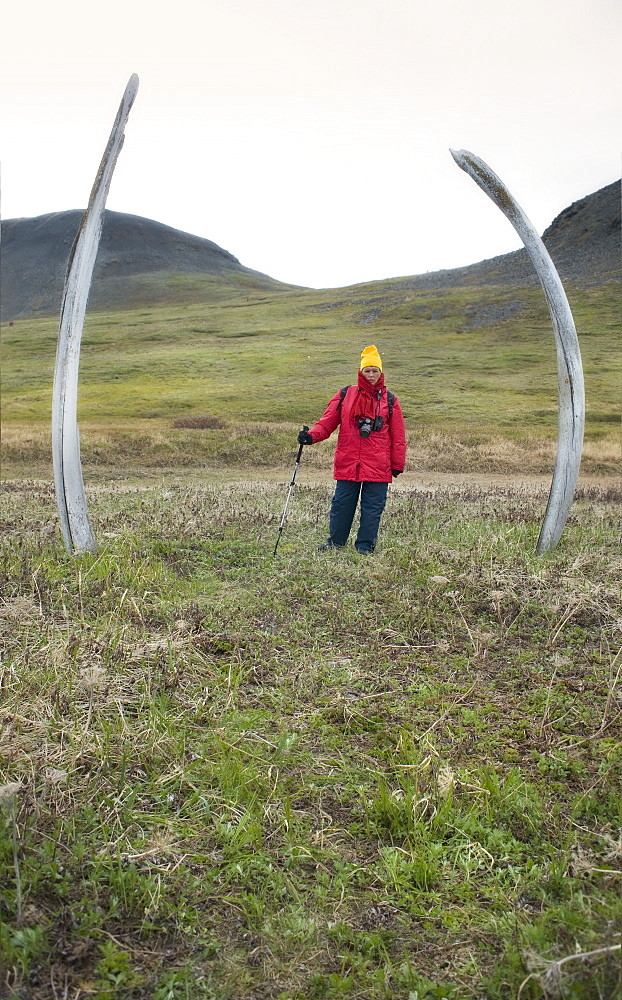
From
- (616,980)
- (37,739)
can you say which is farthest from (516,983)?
(37,739)

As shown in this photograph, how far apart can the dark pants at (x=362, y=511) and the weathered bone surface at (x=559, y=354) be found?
2.05 meters

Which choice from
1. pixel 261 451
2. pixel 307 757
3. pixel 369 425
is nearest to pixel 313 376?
pixel 261 451

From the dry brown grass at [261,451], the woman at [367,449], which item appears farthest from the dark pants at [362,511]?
the dry brown grass at [261,451]

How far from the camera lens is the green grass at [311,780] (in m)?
3.01

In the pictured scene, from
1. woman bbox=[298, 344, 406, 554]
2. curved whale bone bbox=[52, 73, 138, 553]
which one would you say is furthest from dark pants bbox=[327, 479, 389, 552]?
curved whale bone bbox=[52, 73, 138, 553]

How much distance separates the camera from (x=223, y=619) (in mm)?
6980

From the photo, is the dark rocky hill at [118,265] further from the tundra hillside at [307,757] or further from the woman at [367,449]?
the tundra hillside at [307,757]

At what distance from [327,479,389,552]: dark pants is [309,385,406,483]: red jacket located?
0.15 m

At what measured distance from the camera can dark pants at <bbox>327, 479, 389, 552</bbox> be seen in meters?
9.58

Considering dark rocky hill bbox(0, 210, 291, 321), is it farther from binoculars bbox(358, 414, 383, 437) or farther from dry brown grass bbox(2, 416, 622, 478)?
binoculars bbox(358, 414, 383, 437)

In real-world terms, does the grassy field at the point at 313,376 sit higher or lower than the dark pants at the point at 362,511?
higher

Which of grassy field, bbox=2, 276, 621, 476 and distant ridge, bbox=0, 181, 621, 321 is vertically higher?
distant ridge, bbox=0, 181, 621, 321

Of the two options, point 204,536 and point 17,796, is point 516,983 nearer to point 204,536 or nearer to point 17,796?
point 17,796

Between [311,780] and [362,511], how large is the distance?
17.9 feet
